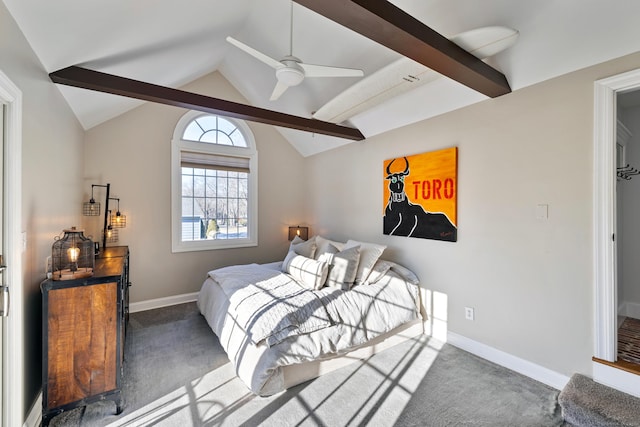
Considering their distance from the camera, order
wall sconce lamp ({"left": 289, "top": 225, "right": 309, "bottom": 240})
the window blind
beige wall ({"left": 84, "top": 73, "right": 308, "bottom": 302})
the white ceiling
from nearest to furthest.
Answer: the white ceiling < beige wall ({"left": 84, "top": 73, "right": 308, "bottom": 302}) < the window blind < wall sconce lamp ({"left": 289, "top": 225, "right": 309, "bottom": 240})

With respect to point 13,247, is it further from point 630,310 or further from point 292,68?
point 630,310

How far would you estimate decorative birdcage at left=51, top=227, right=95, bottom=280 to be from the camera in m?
1.94

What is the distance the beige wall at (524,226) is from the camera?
2139 mm

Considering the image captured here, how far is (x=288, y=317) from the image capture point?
2291 mm

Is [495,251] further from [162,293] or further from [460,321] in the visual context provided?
[162,293]

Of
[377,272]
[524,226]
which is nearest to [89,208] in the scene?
[377,272]

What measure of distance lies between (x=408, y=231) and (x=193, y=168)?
330cm

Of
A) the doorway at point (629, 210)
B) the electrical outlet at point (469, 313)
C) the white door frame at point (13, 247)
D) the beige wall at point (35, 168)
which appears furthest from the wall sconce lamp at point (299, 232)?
the doorway at point (629, 210)

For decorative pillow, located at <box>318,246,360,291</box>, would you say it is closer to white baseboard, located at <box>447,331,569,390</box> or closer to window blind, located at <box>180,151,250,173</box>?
white baseboard, located at <box>447,331,569,390</box>

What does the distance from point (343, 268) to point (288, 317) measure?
93cm

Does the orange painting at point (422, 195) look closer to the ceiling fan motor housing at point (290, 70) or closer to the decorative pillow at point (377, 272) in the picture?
the decorative pillow at point (377, 272)

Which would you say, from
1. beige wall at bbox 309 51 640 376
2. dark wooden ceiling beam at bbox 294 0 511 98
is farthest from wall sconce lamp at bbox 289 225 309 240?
dark wooden ceiling beam at bbox 294 0 511 98

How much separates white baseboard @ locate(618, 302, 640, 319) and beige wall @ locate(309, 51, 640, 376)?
177 cm

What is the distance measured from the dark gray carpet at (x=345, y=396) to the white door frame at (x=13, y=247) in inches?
16.9
